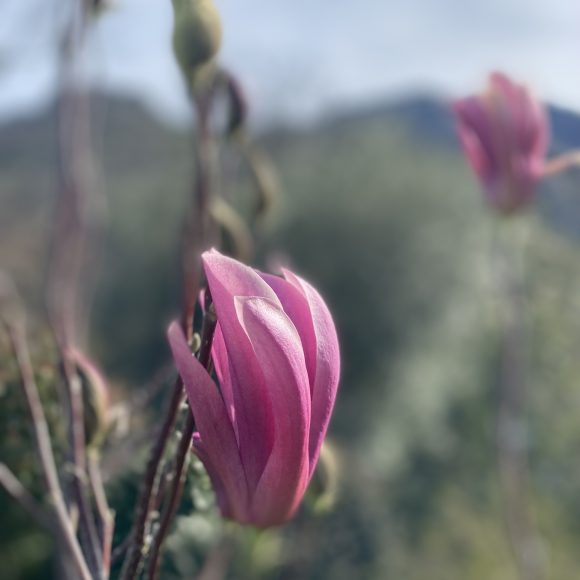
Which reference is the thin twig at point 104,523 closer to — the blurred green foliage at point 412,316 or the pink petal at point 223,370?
the pink petal at point 223,370

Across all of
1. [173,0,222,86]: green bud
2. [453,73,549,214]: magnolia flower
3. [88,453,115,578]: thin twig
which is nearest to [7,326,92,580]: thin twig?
[88,453,115,578]: thin twig

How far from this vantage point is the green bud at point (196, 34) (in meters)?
0.35

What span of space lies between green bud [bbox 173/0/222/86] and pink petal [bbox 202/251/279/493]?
0.44 ft

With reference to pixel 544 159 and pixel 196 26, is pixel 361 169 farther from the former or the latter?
pixel 196 26

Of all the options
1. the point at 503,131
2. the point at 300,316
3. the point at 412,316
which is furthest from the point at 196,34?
the point at 412,316

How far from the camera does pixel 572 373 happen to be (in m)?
3.38

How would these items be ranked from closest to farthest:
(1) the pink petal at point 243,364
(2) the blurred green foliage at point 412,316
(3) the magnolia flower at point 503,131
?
(1) the pink petal at point 243,364, (3) the magnolia flower at point 503,131, (2) the blurred green foliage at point 412,316

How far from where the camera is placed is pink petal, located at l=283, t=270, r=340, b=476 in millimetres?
274

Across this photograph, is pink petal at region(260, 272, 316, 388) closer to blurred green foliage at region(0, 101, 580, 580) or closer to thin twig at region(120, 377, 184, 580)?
thin twig at region(120, 377, 184, 580)

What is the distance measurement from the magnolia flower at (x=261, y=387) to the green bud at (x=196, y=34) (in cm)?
13

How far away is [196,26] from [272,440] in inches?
6.8

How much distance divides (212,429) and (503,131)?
504 millimetres

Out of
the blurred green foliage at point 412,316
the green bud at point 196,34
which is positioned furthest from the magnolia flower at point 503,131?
the blurred green foliage at point 412,316

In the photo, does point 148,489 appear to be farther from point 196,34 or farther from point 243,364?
point 196,34
